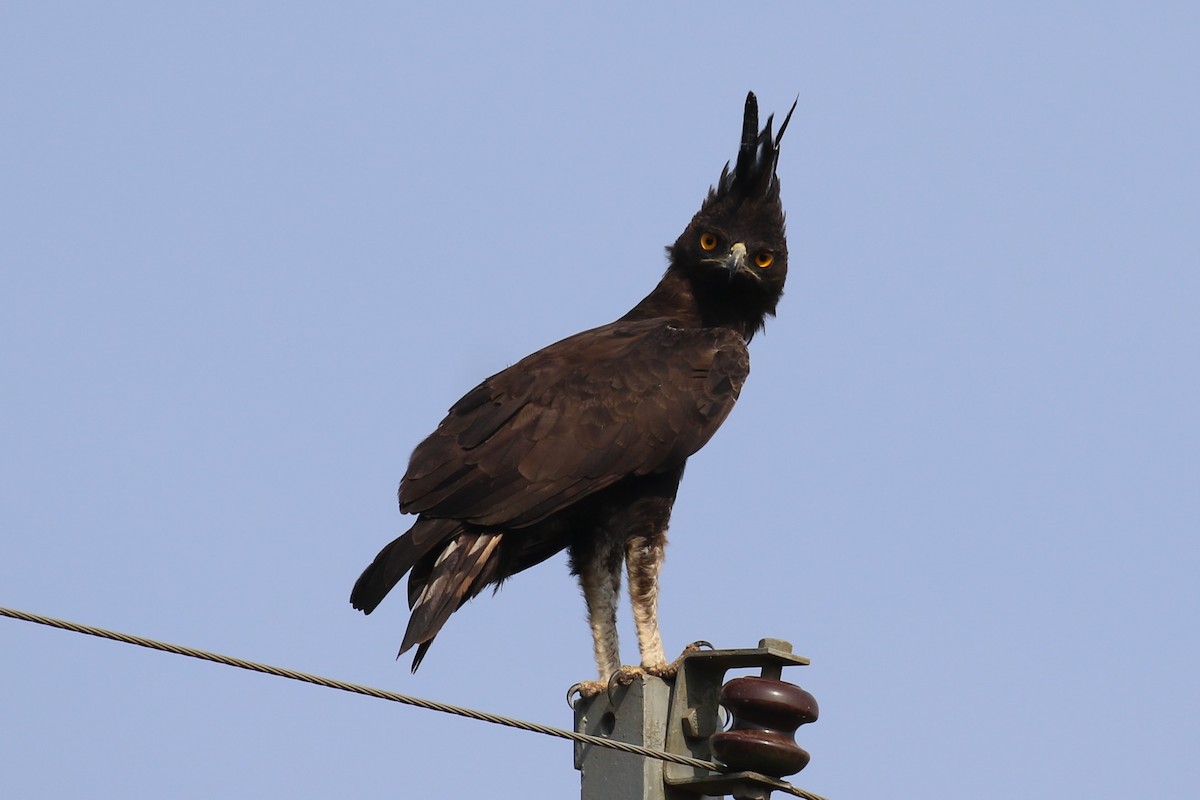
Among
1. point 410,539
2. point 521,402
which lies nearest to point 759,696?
point 410,539

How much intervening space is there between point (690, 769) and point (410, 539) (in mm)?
1958

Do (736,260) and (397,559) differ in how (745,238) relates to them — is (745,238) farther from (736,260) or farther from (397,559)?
(397,559)

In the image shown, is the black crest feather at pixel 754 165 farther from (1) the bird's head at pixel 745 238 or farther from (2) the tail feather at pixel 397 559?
(2) the tail feather at pixel 397 559

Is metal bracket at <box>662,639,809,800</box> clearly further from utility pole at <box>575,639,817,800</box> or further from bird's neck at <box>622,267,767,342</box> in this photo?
bird's neck at <box>622,267,767,342</box>

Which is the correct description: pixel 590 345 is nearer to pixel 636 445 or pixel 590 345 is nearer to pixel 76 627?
pixel 636 445

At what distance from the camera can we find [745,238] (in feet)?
30.7

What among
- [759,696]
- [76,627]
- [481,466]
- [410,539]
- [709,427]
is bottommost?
[76,627]

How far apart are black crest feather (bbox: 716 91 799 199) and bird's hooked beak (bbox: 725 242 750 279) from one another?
0.55m

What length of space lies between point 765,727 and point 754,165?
15.5ft

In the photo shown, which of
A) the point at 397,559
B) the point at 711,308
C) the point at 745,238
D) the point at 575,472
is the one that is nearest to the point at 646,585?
the point at 575,472

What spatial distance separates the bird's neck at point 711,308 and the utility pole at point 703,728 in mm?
3216

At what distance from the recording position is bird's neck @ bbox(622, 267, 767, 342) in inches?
364

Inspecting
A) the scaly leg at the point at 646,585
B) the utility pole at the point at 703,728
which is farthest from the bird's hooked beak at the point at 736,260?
the utility pole at the point at 703,728

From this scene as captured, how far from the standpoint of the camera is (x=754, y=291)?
9258 mm
